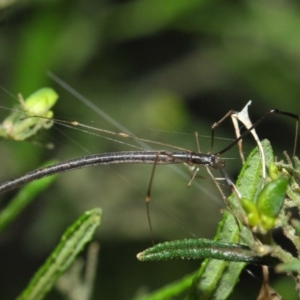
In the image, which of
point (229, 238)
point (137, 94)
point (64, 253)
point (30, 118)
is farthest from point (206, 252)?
point (137, 94)

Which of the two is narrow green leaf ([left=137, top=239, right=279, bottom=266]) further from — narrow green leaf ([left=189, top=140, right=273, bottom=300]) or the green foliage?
the green foliage

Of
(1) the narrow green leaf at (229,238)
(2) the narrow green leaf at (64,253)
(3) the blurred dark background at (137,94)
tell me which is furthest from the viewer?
(3) the blurred dark background at (137,94)

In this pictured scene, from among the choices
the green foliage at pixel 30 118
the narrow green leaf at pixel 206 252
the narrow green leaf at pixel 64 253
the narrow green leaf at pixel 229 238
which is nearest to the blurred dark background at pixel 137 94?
the green foliage at pixel 30 118

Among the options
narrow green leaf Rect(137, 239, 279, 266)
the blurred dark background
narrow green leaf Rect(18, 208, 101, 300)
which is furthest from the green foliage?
the blurred dark background

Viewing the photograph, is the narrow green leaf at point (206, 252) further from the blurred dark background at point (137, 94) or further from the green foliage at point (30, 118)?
the blurred dark background at point (137, 94)

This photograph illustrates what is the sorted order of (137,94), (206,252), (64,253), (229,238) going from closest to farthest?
(206,252), (229,238), (64,253), (137,94)

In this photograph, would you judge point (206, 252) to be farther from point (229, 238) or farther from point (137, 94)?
point (137, 94)
